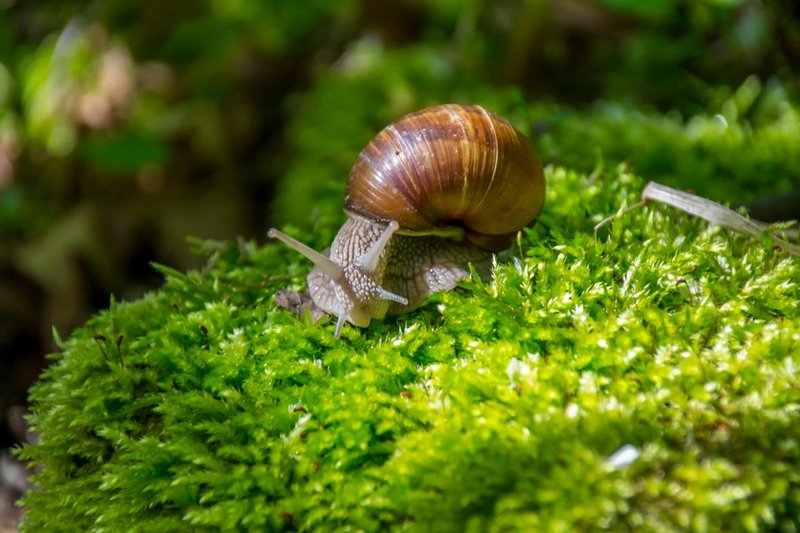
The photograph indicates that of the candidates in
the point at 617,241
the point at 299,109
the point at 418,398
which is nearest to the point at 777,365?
the point at 617,241

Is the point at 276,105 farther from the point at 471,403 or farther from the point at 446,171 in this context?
the point at 471,403

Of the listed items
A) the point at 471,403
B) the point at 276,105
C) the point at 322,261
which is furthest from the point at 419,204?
the point at 276,105

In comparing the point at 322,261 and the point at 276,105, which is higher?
the point at 322,261

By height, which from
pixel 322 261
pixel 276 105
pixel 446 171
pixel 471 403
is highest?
pixel 446 171

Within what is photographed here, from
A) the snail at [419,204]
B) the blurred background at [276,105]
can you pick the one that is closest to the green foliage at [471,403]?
the snail at [419,204]

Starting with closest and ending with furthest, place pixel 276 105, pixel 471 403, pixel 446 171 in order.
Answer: pixel 471 403
pixel 446 171
pixel 276 105

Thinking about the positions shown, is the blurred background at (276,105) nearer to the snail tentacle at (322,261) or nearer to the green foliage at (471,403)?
the snail tentacle at (322,261)
